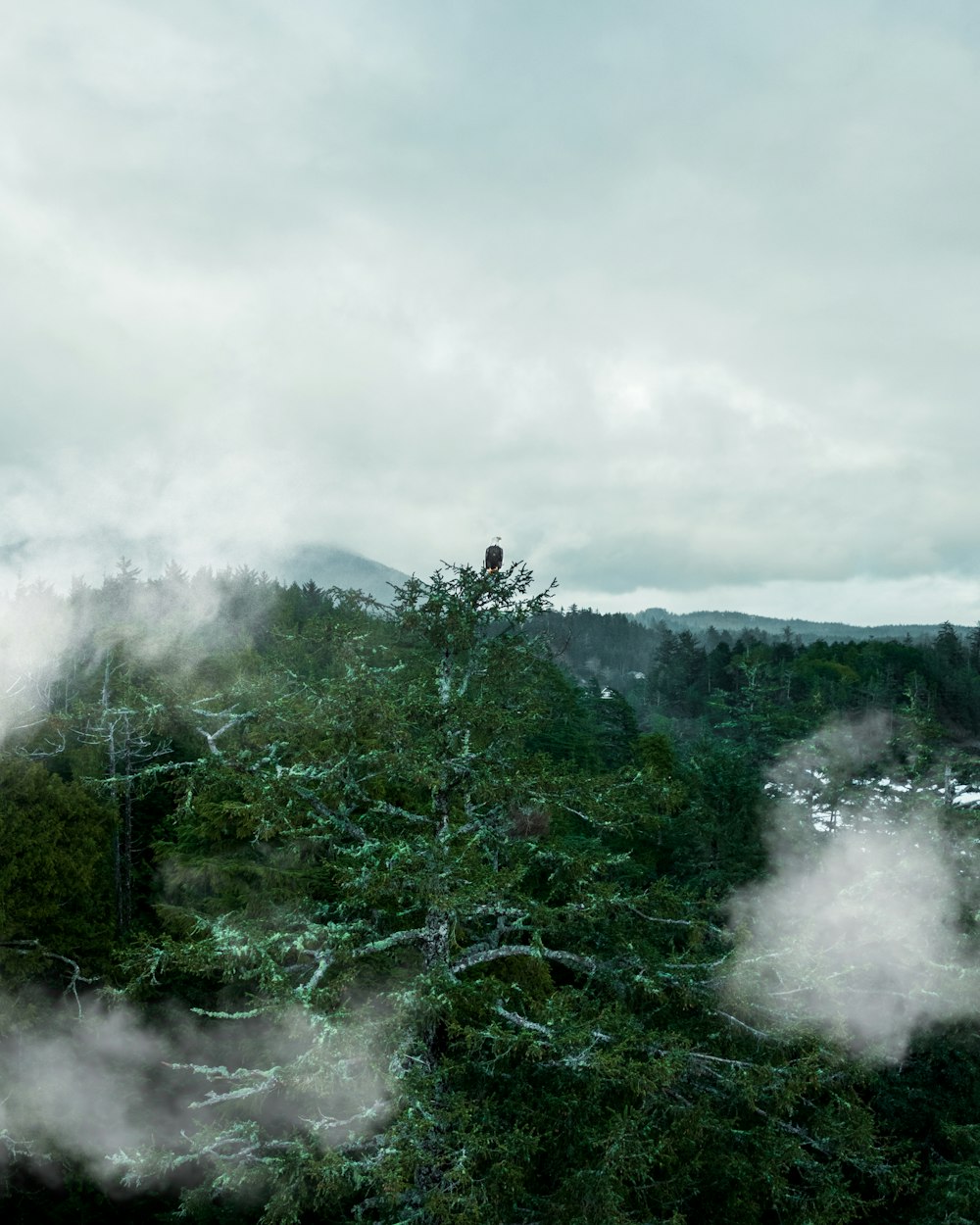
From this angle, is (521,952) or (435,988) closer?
(435,988)

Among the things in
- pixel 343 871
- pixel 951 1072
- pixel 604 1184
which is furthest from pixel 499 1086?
pixel 951 1072

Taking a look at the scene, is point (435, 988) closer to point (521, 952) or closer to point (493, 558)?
point (521, 952)

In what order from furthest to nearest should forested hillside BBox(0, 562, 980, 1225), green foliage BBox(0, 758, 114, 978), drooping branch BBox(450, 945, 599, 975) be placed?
green foliage BBox(0, 758, 114, 978)
drooping branch BBox(450, 945, 599, 975)
forested hillside BBox(0, 562, 980, 1225)

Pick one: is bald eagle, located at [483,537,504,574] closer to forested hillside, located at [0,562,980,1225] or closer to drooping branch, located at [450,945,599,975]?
forested hillside, located at [0,562,980,1225]

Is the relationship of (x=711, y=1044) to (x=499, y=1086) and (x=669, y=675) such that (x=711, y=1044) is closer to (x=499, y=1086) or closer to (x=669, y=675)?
(x=499, y=1086)

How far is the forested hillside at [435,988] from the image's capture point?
8.50m

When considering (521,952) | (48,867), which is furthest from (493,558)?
(48,867)

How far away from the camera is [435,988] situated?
8.79 meters

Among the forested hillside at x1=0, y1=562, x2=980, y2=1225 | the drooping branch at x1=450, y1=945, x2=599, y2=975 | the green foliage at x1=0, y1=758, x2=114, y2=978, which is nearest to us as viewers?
the forested hillside at x1=0, y1=562, x2=980, y2=1225

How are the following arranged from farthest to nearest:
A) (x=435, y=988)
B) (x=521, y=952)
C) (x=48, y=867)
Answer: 1. (x=48, y=867)
2. (x=521, y=952)
3. (x=435, y=988)

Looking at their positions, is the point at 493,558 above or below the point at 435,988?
above

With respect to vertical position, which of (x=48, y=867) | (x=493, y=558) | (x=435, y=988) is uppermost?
(x=493, y=558)

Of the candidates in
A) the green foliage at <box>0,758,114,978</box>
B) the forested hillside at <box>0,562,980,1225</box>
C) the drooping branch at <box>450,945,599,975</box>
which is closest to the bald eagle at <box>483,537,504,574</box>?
the forested hillside at <box>0,562,980,1225</box>

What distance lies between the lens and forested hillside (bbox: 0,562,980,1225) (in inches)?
335
